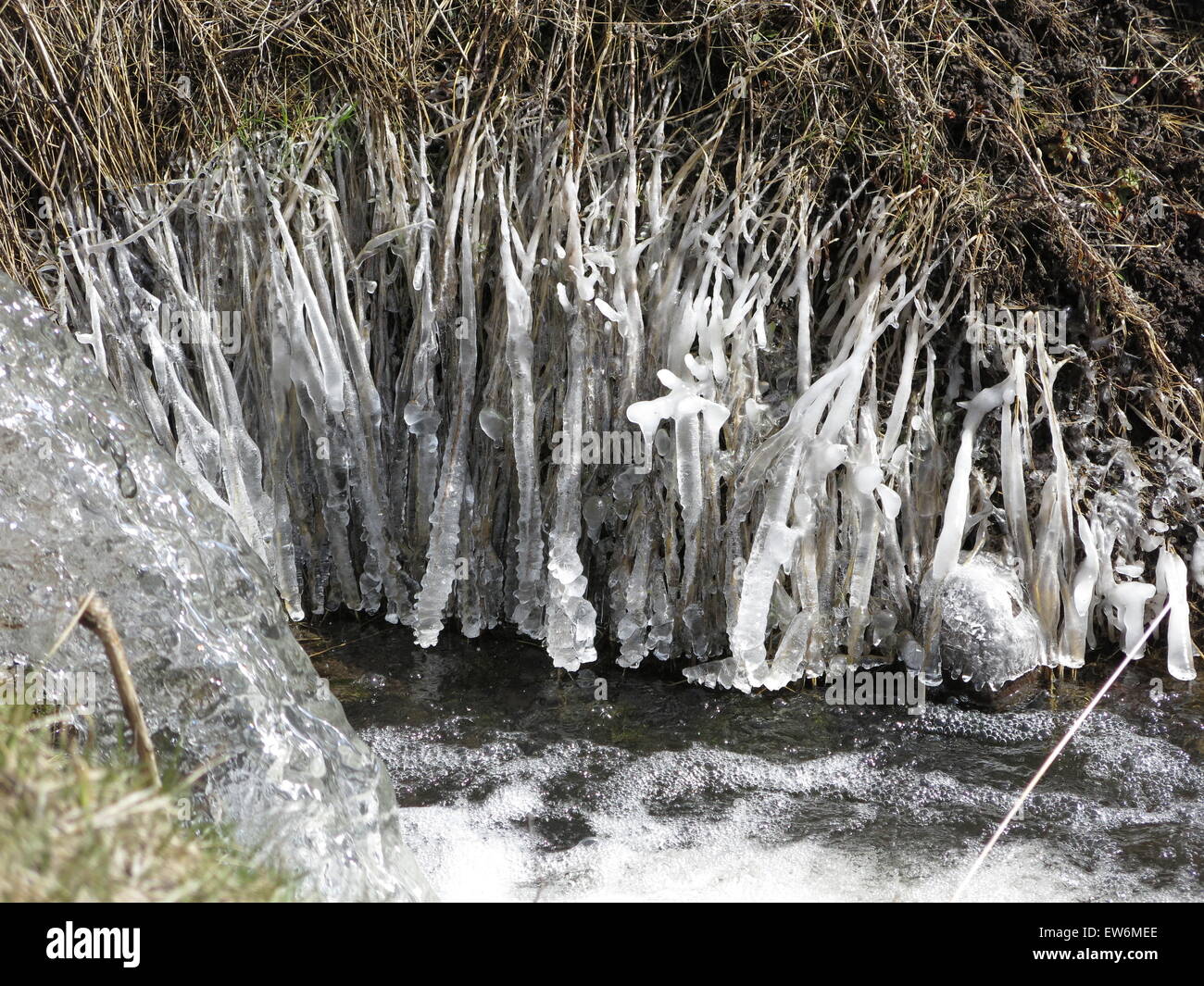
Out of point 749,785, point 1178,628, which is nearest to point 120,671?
point 749,785

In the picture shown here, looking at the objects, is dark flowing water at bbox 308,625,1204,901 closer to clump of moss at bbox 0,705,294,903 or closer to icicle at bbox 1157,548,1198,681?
icicle at bbox 1157,548,1198,681

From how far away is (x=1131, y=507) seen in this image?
4.16 meters

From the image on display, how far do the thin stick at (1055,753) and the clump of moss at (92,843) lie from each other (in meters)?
2.16

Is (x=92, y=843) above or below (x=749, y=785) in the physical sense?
above

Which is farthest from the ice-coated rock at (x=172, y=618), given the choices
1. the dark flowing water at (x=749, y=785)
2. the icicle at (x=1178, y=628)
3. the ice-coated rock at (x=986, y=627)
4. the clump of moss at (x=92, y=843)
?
the icicle at (x=1178, y=628)

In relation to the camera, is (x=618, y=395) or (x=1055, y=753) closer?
(x=1055, y=753)

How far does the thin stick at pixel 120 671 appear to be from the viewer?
6.86 feet

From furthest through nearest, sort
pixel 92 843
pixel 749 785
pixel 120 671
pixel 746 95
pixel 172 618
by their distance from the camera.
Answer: pixel 746 95
pixel 749 785
pixel 172 618
pixel 120 671
pixel 92 843

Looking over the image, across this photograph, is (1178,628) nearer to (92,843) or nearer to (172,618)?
(172,618)

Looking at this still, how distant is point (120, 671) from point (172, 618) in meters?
1.17

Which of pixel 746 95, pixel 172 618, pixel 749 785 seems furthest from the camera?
pixel 746 95

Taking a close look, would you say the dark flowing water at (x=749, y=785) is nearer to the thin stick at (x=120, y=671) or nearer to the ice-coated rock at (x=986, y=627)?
the ice-coated rock at (x=986, y=627)

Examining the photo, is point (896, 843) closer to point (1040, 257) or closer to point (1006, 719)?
→ point (1006, 719)

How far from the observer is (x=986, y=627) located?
403 cm
